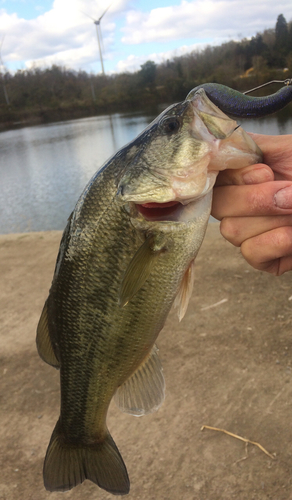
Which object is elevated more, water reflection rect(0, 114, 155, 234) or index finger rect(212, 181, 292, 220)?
index finger rect(212, 181, 292, 220)

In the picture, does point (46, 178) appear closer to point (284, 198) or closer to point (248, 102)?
point (284, 198)

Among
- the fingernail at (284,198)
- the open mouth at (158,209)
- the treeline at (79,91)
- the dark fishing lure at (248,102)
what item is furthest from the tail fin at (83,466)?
the treeline at (79,91)

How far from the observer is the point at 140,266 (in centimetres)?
143

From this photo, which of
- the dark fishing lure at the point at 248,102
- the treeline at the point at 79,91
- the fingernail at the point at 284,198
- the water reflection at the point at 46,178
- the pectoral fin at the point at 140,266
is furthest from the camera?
the treeline at the point at 79,91

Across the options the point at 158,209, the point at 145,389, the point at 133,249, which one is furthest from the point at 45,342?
the point at 158,209

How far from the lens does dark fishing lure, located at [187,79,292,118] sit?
4.30ft

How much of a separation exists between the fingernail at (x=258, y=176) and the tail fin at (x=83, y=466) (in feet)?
4.51

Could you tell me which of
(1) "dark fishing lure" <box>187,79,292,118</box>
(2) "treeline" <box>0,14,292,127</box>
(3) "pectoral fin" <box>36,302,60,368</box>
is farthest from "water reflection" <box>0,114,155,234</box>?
(2) "treeline" <box>0,14,292,127</box>

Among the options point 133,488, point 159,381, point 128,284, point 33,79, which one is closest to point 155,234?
point 128,284

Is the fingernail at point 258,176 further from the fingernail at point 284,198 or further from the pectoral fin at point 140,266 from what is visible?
the pectoral fin at point 140,266

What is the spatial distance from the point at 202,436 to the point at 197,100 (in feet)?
7.85

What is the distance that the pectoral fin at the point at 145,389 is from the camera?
69.6 inches

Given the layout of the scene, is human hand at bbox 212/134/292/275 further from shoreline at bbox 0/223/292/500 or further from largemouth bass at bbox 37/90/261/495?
shoreline at bbox 0/223/292/500

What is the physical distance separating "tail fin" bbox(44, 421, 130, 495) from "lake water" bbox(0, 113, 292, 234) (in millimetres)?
4807
